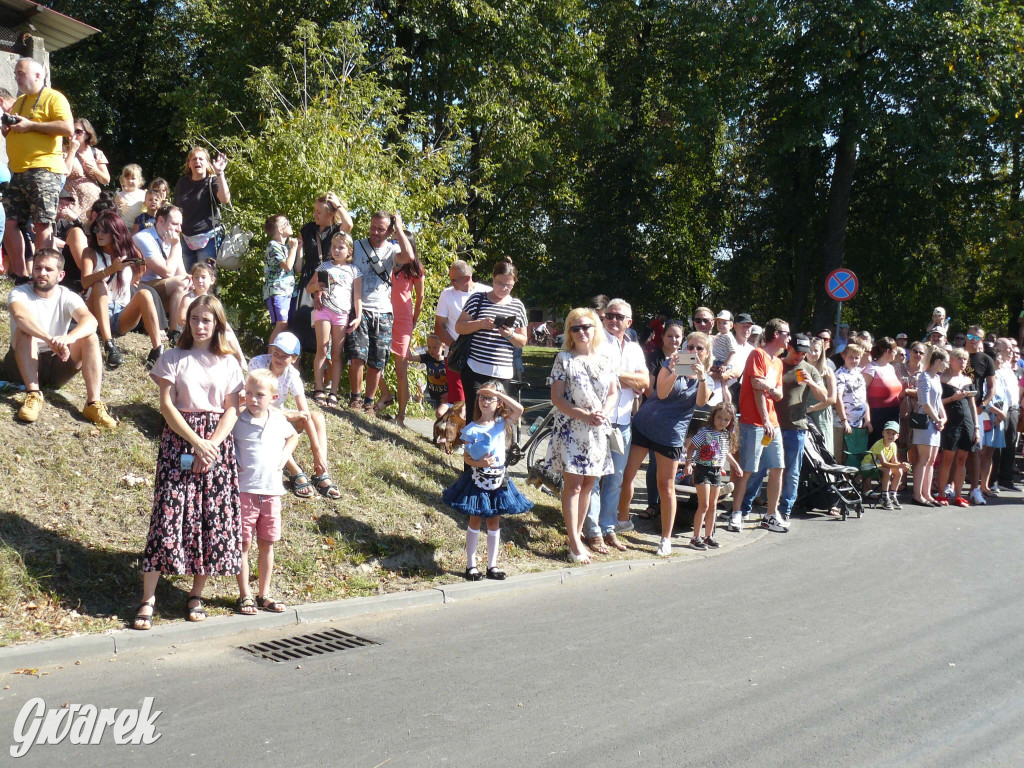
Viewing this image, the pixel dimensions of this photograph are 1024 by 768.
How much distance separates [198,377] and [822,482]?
8.36 m

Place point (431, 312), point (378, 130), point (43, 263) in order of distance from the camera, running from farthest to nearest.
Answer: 1. point (378, 130)
2. point (431, 312)
3. point (43, 263)

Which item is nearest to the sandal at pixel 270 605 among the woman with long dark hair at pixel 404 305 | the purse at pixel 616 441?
the purse at pixel 616 441

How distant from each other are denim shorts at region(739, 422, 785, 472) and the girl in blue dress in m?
3.82

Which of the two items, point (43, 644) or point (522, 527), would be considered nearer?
point (43, 644)

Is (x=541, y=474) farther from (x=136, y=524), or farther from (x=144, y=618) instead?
(x=144, y=618)

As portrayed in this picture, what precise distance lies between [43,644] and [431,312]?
9.02 meters

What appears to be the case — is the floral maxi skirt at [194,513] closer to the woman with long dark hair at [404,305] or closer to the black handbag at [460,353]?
the black handbag at [460,353]

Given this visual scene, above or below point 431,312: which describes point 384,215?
above

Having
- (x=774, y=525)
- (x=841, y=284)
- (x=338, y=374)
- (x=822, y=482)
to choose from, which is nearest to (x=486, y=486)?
(x=338, y=374)

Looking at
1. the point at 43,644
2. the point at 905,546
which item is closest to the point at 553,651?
the point at 43,644

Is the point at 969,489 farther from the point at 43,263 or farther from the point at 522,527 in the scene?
the point at 43,263

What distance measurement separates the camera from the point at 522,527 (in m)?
9.44

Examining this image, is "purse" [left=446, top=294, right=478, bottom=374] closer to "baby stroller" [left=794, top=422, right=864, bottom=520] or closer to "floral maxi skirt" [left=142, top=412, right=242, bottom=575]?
"floral maxi skirt" [left=142, top=412, right=242, bottom=575]

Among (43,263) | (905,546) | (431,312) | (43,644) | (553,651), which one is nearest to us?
(43,644)
